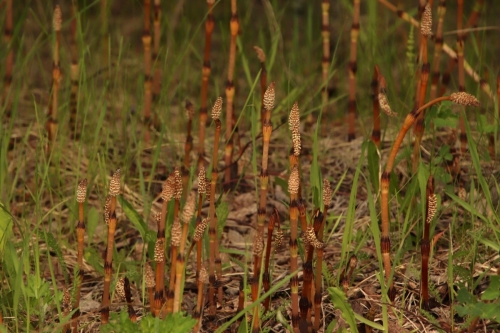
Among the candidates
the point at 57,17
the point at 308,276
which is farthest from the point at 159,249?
the point at 57,17

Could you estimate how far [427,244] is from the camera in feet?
7.18

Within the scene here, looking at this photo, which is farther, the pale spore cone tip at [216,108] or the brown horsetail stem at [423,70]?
the brown horsetail stem at [423,70]

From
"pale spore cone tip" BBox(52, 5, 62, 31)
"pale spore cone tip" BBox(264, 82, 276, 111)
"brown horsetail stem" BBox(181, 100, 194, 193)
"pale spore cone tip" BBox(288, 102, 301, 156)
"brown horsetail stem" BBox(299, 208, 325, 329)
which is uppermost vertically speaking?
"pale spore cone tip" BBox(52, 5, 62, 31)

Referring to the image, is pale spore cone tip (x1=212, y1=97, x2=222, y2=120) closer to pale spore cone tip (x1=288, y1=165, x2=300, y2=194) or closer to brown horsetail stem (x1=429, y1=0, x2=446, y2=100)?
pale spore cone tip (x1=288, y1=165, x2=300, y2=194)

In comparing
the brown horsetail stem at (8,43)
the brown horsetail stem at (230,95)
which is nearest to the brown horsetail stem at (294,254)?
the brown horsetail stem at (230,95)

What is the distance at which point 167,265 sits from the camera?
258 cm

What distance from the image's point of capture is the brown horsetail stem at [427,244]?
7.00 ft

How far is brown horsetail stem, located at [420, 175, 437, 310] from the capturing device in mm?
2133

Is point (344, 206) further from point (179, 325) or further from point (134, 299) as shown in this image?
point (179, 325)

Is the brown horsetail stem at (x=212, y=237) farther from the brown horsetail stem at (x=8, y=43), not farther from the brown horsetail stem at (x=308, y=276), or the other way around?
the brown horsetail stem at (x=8, y=43)

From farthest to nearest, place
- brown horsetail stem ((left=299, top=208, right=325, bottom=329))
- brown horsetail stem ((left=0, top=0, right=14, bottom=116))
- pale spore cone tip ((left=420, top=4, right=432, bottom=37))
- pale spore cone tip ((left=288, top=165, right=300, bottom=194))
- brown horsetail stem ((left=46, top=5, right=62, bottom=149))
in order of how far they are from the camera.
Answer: brown horsetail stem ((left=0, top=0, right=14, bottom=116)) → brown horsetail stem ((left=46, top=5, right=62, bottom=149)) → pale spore cone tip ((left=420, top=4, right=432, bottom=37)) → brown horsetail stem ((left=299, top=208, right=325, bottom=329)) → pale spore cone tip ((left=288, top=165, right=300, bottom=194))

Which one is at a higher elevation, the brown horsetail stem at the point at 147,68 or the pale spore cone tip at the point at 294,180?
the brown horsetail stem at the point at 147,68

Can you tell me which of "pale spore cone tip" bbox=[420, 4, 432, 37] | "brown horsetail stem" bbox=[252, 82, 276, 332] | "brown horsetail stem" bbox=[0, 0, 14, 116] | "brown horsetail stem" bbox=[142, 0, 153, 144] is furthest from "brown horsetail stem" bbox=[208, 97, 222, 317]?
"brown horsetail stem" bbox=[0, 0, 14, 116]

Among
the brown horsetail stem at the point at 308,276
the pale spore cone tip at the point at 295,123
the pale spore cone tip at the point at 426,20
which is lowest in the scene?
the brown horsetail stem at the point at 308,276
